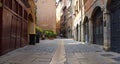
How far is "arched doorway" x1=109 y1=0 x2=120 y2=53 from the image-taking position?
54.9 feet

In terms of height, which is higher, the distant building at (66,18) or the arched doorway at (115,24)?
the distant building at (66,18)

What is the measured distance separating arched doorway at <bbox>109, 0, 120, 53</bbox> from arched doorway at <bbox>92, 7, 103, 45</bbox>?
16.8ft

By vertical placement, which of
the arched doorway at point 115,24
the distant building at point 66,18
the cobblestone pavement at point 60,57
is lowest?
the cobblestone pavement at point 60,57

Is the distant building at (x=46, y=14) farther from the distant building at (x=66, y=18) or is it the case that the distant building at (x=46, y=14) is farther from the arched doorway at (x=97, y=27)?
the arched doorway at (x=97, y=27)

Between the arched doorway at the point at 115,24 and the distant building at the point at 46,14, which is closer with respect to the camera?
the arched doorway at the point at 115,24

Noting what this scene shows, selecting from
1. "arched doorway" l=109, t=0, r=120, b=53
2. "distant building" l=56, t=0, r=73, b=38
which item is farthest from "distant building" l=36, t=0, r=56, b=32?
"arched doorway" l=109, t=0, r=120, b=53

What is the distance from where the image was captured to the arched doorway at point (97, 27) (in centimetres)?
2345

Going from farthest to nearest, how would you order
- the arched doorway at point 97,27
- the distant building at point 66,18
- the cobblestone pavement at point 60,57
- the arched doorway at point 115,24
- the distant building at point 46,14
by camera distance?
1. the distant building at point 46,14
2. the distant building at point 66,18
3. the arched doorway at point 97,27
4. the arched doorway at point 115,24
5. the cobblestone pavement at point 60,57

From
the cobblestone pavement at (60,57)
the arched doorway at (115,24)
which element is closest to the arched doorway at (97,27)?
the arched doorway at (115,24)

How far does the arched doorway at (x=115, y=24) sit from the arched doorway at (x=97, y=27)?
5.11m

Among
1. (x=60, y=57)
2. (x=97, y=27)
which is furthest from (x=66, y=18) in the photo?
(x=60, y=57)

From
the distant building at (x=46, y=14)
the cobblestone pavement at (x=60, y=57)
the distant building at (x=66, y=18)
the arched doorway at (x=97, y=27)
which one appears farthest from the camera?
the distant building at (x=46, y=14)

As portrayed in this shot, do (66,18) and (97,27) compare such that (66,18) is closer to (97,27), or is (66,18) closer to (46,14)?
(46,14)

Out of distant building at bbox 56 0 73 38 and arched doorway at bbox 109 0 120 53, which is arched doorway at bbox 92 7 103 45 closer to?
arched doorway at bbox 109 0 120 53
